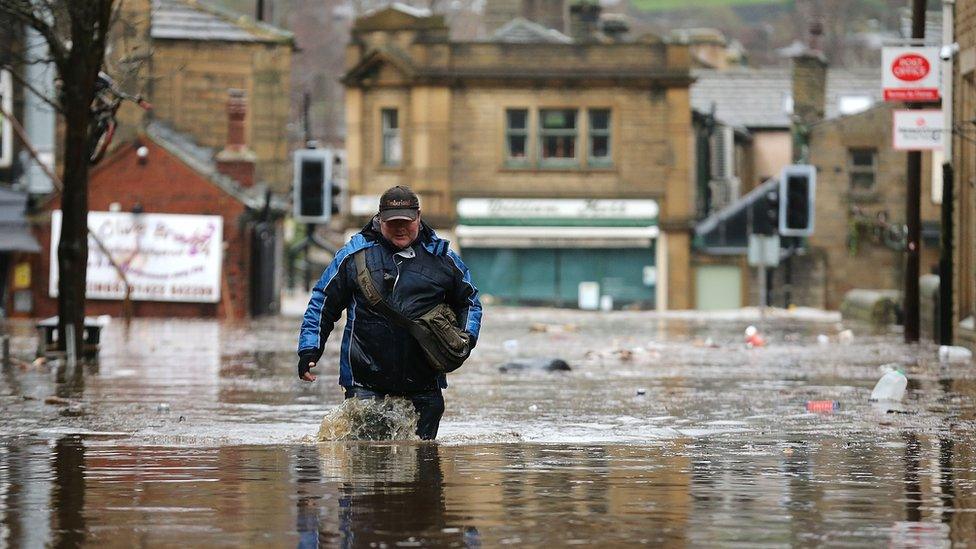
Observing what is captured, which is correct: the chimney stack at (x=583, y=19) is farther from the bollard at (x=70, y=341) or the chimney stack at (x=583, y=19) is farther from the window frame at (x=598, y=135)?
the bollard at (x=70, y=341)

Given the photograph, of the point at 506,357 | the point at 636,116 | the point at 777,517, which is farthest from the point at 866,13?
the point at 777,517

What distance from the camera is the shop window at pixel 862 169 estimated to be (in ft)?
195

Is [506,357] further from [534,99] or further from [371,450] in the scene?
[534,99]

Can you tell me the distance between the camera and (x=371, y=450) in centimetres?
1113

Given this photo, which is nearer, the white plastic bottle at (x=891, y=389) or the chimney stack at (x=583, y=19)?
the white plastic bottle at (x=891, y=389)

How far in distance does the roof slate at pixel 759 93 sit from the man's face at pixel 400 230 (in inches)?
2183

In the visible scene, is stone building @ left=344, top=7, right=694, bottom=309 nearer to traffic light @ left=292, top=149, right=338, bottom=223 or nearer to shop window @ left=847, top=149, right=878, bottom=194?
shop window @ left=847, top=149, right=878, bottom=194

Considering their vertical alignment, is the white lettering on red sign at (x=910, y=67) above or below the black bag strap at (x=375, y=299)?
above

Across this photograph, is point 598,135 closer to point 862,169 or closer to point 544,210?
point 544,210

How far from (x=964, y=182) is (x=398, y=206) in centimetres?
1838

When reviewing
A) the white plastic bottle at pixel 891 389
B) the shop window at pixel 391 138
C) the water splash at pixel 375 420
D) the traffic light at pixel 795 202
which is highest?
the shop window at pixel 391 138

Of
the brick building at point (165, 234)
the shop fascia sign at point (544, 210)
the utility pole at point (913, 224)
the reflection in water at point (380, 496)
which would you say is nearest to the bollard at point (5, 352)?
the reflection in water at point (380, 496)

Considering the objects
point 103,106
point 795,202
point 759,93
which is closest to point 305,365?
point 103,106

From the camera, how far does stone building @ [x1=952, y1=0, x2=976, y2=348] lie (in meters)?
26.9
